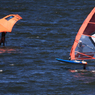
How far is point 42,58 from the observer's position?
4616 cm

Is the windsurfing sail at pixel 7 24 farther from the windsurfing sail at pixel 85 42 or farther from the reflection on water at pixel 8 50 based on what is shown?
the windsurfing sail at pixel 85 42

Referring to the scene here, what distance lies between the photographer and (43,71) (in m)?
39.8

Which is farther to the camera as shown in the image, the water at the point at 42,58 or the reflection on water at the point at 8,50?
the reflection on water at the point at 8,50

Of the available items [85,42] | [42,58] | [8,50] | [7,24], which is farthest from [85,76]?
[8,50]

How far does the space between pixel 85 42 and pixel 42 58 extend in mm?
8306

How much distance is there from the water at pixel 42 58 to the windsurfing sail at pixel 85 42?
155 cm

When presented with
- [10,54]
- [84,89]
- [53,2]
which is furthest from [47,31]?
[53,2]

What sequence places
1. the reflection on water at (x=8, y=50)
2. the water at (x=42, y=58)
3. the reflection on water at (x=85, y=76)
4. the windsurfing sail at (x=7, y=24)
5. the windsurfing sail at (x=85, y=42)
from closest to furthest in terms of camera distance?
the water at (x=42, y=58) < the reflection on water at (x=85, y=76) < the windsurfing sail at (x=85, y=42) < the windsurfing sail at (x=7, y=24) < the reflection on water at (x=8, y=50)

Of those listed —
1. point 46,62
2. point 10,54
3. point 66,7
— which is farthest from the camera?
point 66,7

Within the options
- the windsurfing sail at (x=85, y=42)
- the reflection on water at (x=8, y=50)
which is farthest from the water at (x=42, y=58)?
the windsurfing sail at (x=85, y=42)

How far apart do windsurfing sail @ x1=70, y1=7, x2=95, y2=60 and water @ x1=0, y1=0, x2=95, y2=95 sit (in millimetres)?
1549

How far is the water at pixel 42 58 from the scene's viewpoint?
34.4m

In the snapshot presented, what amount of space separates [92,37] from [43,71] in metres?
5.25

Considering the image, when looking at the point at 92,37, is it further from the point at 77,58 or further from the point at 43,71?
the point at 43,71
